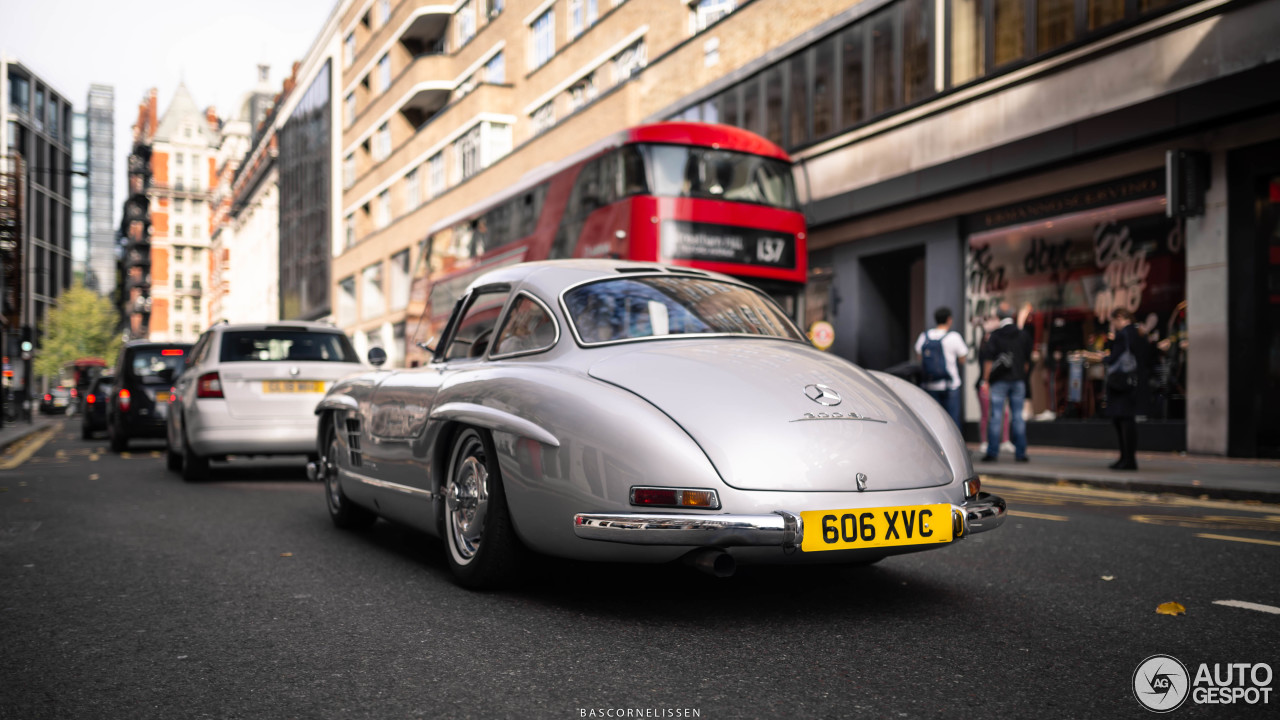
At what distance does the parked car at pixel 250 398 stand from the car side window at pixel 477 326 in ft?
15.2

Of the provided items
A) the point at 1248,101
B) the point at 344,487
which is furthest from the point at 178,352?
the point at 1248,101

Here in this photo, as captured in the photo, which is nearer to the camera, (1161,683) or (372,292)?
(1161,683)

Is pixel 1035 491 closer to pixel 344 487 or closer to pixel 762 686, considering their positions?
pixel 344 487

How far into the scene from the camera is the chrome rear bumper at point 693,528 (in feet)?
11.5

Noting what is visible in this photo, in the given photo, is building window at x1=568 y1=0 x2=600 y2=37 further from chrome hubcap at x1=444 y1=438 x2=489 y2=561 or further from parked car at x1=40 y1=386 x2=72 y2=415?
parked car at x1=40 y1=386 x2=72 y2=415

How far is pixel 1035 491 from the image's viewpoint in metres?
9.66

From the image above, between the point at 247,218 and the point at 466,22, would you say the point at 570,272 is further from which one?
the point at 247,218

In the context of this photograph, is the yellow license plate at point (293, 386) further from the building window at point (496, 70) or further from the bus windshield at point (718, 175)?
the building window at point (496, 70)

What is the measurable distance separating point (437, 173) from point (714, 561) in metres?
37.3

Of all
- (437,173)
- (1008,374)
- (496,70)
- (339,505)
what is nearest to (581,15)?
(496,70)

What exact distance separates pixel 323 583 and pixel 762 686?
7.88 ft

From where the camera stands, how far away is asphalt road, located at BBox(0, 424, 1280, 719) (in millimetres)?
2941

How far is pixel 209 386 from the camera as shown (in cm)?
969
